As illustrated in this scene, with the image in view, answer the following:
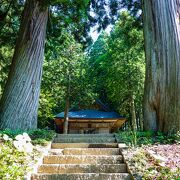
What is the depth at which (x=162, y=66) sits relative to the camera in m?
7.84

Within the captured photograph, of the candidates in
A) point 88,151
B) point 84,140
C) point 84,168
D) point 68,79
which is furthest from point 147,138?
point 68,79

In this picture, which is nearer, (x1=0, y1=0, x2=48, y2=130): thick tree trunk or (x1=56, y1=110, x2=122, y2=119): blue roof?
(x1=0, y1=0, x2=48, y2=130): thick tree trunk

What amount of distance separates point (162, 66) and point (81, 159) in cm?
366

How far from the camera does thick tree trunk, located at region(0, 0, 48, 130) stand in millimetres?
7719

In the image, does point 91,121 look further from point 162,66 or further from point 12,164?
point 12,164

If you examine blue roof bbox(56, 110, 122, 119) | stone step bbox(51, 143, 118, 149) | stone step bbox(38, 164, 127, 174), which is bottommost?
stone step bbox(38, 164, 127, 174)

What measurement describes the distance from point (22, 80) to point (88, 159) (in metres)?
3.59

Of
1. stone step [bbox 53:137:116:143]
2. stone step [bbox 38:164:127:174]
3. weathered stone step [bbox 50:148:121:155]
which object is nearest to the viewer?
stone step [bbox 38:164:127:174]

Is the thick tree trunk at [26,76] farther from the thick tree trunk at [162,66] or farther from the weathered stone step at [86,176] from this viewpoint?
the weathered stone step at [86,176]

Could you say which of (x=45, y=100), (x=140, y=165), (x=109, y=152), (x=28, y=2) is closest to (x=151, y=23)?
(x=28, y=2)

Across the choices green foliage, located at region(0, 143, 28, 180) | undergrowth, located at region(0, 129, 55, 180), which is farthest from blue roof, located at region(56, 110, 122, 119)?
green foliage, located at region(0, 143, 28, 180)

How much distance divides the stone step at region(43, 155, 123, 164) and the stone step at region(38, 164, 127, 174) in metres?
0.34

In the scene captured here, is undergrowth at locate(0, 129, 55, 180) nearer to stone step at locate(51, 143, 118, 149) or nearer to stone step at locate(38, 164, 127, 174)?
stone step at locate(38, 164, 127, 174)

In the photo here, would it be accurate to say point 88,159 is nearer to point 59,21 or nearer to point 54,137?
point 54,137
